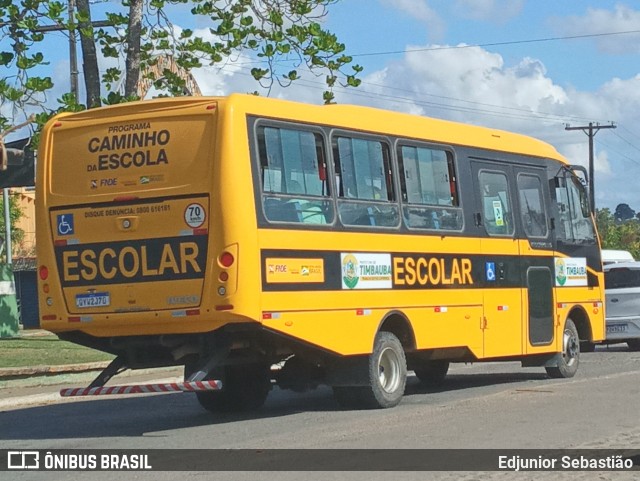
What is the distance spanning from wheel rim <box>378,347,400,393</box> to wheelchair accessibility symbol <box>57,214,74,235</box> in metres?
3.73

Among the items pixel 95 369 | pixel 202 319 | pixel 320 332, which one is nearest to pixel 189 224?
pixel 202 319

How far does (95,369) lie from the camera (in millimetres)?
20688

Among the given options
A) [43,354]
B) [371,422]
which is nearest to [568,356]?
[371,422]

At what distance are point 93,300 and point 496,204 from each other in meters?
6.04

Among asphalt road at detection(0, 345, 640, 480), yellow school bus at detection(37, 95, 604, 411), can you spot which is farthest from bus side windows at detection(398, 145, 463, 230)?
asphalt road at detection(0, 345, 640, 480)

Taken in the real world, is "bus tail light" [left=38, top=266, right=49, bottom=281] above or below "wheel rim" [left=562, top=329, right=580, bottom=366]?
above

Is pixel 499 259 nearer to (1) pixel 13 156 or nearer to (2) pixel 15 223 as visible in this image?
(1) pixel 13 156

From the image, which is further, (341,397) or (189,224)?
(341,397)

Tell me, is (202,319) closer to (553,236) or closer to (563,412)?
(563,412)

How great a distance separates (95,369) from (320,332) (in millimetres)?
8721

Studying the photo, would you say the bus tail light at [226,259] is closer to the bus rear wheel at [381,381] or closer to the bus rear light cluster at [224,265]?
the bus rear light cluster at [224,265]

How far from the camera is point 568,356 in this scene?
17.8m

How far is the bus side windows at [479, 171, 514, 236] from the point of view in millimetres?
16172

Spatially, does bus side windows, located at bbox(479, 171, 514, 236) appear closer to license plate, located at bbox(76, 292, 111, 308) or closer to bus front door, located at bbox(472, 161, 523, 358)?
bus front door, located at bbox(472, 161, 523, 358)
